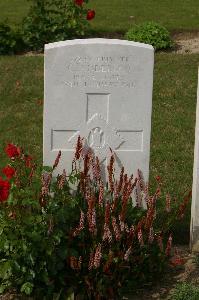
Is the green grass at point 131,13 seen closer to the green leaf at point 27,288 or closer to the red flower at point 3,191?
the red flower at point 3,191

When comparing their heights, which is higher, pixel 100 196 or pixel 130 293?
pixel 100 196

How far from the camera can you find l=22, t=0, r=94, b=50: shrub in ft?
38.4

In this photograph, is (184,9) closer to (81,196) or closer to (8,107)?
(8,107)

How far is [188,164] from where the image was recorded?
7414 millimetres

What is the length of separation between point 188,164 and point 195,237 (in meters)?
1.99

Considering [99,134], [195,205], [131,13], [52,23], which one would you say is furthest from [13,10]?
[195,205]

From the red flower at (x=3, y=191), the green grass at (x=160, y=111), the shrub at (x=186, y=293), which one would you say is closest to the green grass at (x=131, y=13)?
the green grass at (x=160, y=111)

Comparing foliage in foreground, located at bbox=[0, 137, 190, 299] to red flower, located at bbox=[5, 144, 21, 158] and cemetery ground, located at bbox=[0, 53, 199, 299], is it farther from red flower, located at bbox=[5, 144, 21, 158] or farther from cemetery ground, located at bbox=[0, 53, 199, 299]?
cemetery ground, located at bbox=[0, 53, 199, 299]

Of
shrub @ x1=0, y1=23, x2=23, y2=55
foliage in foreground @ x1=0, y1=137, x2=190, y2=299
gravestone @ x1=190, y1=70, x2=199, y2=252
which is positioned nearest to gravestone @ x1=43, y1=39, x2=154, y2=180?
foliage in foreground @ x1=0, y1=137, x2=190, y2=299

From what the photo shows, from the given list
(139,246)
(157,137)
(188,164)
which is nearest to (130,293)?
(139,246)

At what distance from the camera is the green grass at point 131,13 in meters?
13.4

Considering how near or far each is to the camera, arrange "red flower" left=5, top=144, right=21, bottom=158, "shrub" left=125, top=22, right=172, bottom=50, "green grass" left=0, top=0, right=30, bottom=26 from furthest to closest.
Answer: "green grass" left=0, top=0, right=30, bottom=26 < "shrub" left=125, top=22, right=172, bottom=50 < "red flower" left=5, top=144, right=21, bottom=158

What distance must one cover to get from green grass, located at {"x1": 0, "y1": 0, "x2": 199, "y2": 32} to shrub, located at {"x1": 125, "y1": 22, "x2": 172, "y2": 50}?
1192 millimetres

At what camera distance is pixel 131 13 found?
14656mm
